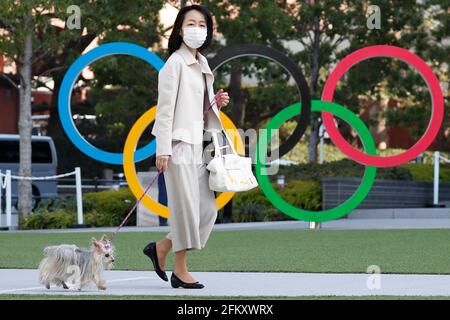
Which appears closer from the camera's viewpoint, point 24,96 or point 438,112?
point 438,112

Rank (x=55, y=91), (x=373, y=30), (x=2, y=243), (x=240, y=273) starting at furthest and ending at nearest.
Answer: (x=55, y=91), (x=373, y=30), (x=2, y=243), (x=240, y=273)

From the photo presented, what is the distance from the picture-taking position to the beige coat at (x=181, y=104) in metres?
10.6

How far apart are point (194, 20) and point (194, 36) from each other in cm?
16

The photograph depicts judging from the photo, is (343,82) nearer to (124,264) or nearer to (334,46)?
(334,46)

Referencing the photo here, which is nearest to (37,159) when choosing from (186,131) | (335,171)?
(335,171)

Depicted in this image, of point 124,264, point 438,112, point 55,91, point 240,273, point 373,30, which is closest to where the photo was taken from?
point 240,273

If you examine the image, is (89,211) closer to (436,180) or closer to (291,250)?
(436,180)

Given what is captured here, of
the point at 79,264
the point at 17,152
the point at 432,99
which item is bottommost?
the point at 79,264

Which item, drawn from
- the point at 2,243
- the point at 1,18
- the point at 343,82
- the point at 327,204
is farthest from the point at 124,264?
→ the point at 343,82

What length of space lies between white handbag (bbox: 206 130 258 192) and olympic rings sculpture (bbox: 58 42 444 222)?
10.1 m

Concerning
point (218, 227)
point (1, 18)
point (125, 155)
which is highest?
point (1, 18)

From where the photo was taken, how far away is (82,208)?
89.5ft

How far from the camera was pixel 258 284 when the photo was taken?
1130 centimetres

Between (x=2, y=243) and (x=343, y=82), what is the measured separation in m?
22.5
